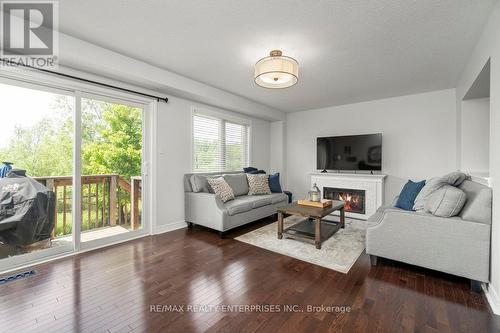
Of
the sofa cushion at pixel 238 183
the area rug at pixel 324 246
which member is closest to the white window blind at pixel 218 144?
the sofa cushion at pixel 238 183

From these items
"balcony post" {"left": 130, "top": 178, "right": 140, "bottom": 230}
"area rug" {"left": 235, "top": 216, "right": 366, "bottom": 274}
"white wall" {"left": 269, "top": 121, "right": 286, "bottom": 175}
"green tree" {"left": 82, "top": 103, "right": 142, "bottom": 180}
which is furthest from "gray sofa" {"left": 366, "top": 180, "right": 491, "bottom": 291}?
"white wall" {"left": 269, "top": 121, "right": 286, "bottom": 175}

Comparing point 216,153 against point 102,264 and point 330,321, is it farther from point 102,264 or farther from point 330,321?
point 330,321

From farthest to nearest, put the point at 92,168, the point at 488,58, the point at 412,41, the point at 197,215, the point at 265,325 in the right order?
1. the point at 197,215
2. the point at 92,168
3. the point at 412,41
4. the point at 488,58
5. the point at 265,325

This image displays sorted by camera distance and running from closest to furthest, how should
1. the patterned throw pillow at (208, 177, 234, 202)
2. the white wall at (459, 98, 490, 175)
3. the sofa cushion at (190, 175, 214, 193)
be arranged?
the white wall at (459, 98, 490, 175) → the patterned throw pillow at (208, 177, 234, 202) → the sofa cushion at (190, 175, 214, 193)

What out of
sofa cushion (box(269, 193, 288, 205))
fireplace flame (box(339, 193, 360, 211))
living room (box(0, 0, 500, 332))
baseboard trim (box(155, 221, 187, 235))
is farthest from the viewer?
fireplace flame (box(339, 193, 360, 211))

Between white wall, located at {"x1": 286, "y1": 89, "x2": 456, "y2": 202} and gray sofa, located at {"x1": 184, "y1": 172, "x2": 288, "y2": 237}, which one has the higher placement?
white wall, located at {"x1": 286, "y1": 89, "x2": 456, "y2": 202}

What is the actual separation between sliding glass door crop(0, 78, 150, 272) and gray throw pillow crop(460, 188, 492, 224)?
396 centimetres

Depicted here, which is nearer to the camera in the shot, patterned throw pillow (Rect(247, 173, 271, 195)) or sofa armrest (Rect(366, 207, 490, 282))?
sofa armrest (Rect(366, 207, 490, 282))

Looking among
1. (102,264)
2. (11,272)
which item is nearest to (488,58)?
(102,264)

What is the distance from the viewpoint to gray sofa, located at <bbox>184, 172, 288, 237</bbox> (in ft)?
11.3

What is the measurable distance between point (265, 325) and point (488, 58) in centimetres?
299

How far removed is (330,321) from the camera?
1.63 meters

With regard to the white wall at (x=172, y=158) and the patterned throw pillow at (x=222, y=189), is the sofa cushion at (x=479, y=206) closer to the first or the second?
the patterned throw pillow at (x=222, y=189)

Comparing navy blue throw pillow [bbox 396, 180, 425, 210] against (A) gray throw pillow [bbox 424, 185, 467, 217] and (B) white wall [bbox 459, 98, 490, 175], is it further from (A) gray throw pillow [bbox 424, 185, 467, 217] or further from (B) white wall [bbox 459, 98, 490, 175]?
(B) white wall [bbox 459, 98, 490, 175]
